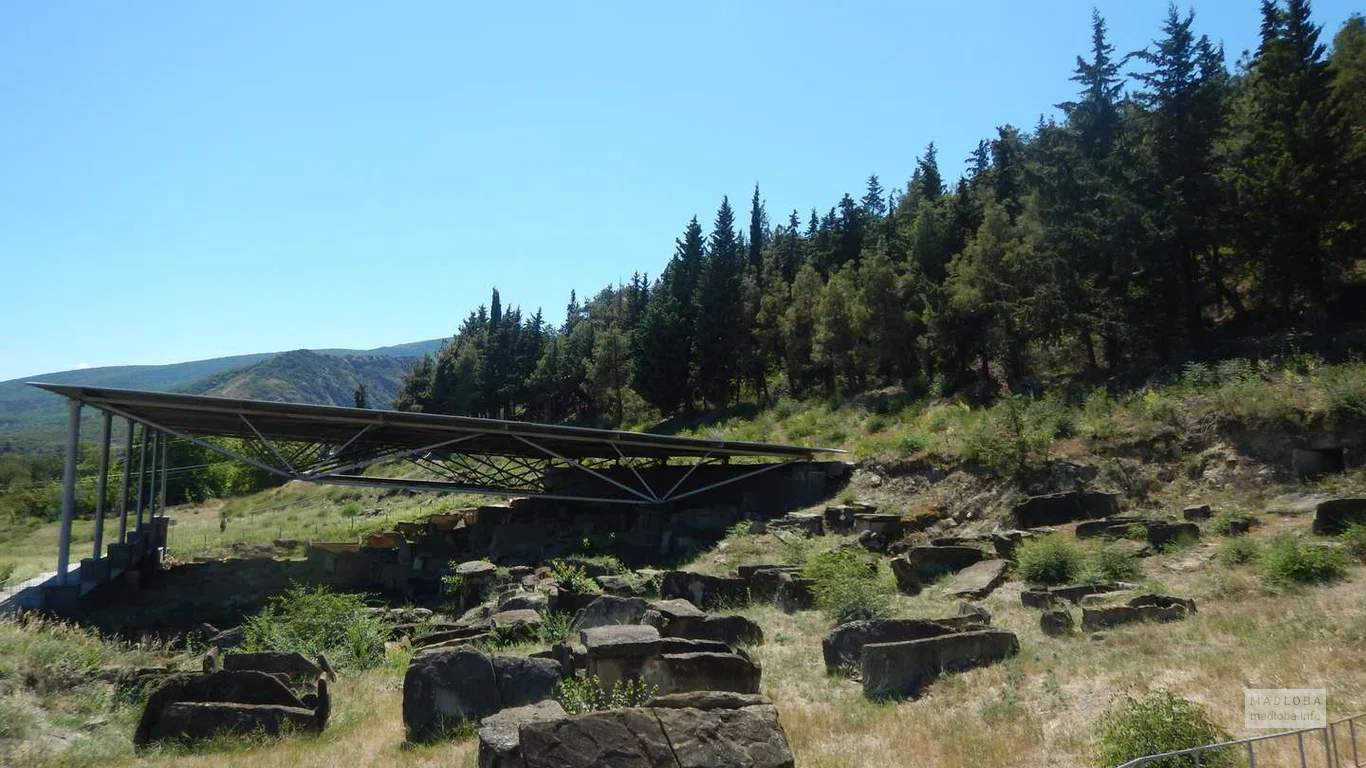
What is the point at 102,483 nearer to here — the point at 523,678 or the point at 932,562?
the point at 523,678

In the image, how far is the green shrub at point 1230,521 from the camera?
18405mm

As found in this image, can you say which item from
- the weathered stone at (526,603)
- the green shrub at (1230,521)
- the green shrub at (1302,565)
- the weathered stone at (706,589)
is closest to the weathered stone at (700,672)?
the weathered stone at (526,603)

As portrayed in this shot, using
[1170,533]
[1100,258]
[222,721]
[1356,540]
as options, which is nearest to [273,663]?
[222,721]

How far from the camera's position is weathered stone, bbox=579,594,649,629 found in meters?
15.2

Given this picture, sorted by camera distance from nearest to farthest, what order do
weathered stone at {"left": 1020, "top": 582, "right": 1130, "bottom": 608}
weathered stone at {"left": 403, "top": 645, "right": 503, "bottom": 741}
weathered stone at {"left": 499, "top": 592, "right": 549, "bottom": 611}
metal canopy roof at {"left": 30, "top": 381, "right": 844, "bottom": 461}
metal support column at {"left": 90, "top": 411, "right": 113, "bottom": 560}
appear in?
weathered stone at {"left": 403, "top": 645, "right": 503, "bottom": 741} < weathered stone at {"left": 1020, "top": 582, "right": 1130, "bottom": 608} < weathered stone at {"left": 499, "top": 592, "right": 549, "bottom": 611} < metal canopy roof at {"left": 30, "top": 381, "right": 844, "bottom": 461} < metal support column at {"left": 90, "top": 411, "right": 113, "bottom": 560}

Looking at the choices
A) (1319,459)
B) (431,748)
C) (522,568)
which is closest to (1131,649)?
(431,748)

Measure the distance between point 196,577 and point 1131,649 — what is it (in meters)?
25.1

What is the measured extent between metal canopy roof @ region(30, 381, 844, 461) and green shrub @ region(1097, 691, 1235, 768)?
719 inches

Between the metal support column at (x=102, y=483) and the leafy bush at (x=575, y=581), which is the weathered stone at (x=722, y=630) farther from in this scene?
the metal support column at (x=102, y=483)

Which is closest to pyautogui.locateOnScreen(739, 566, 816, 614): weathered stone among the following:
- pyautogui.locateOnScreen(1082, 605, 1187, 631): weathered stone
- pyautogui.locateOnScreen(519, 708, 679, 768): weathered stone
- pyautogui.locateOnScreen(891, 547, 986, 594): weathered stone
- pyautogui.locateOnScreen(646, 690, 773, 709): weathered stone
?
pyautogui.locateOnScreen(891, 547, 986, 594): weathered stone

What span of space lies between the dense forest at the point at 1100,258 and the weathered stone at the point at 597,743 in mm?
28443

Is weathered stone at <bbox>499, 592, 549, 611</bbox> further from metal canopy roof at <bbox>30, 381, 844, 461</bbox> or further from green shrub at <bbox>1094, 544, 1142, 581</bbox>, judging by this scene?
green shrub at <bbox>1094, 544, 1142, 581</bbox>

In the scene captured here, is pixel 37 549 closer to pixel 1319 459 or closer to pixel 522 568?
pixel 522 568

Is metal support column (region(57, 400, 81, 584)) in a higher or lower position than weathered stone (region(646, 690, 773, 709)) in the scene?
higher
